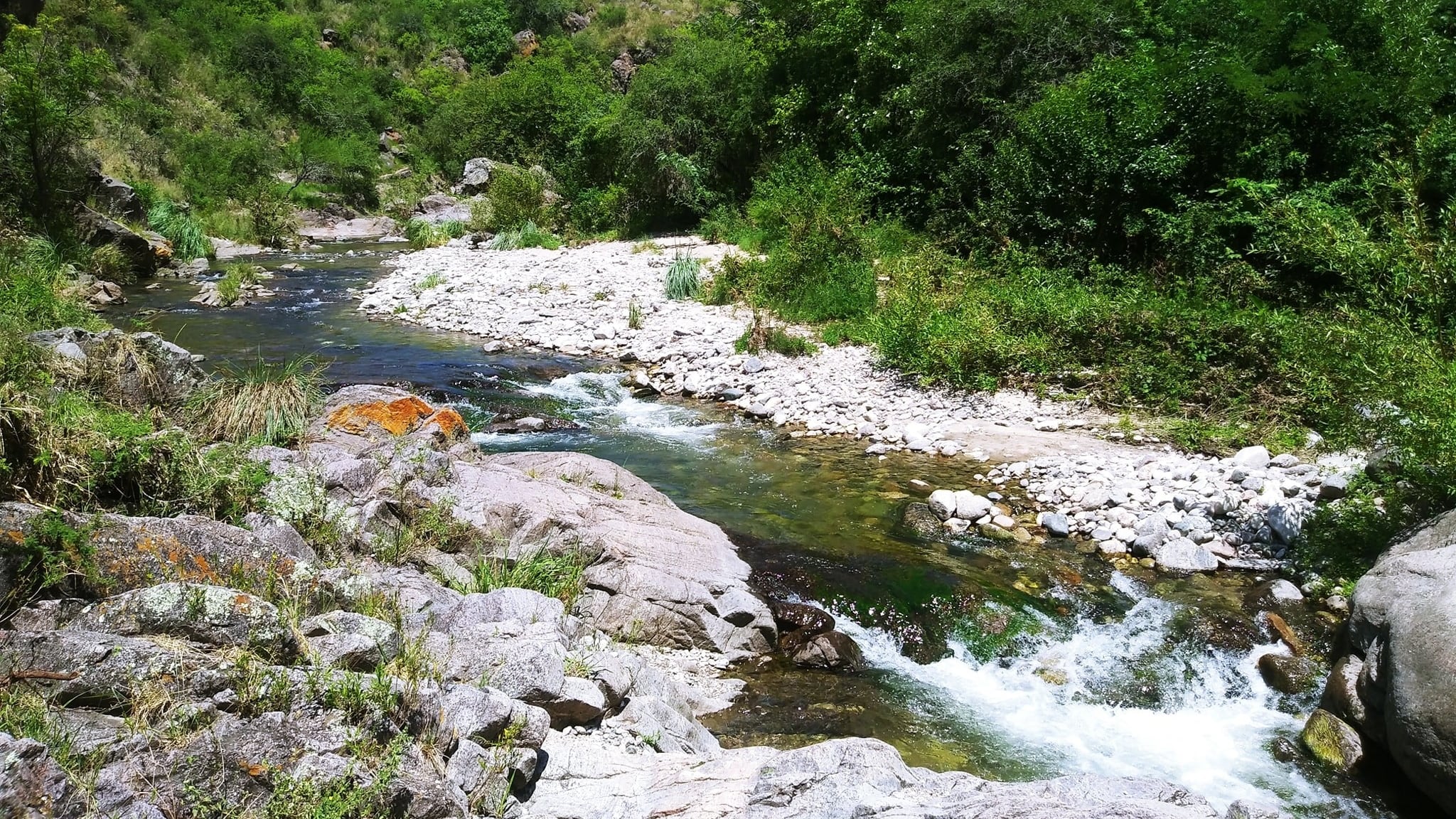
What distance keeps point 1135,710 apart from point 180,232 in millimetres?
24169

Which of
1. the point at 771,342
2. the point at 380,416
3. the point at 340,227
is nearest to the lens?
the point at 380,416

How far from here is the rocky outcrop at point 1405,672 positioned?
4.44m

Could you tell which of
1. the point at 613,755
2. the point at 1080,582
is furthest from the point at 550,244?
the point at 613,755

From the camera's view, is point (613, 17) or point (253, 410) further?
point (613, 17)

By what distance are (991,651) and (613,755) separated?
3.23m

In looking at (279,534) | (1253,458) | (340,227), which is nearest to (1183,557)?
(1253,458)

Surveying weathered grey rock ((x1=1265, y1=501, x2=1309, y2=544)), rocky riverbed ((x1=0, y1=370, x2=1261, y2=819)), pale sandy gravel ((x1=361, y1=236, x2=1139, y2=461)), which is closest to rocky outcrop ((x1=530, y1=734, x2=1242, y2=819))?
rocky riverbed ((x1=0, y1=370, x2=1261, y2=819))

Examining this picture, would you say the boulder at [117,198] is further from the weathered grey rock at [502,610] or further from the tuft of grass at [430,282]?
the weathered grey rock at [502,610]

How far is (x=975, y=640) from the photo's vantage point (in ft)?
20.7

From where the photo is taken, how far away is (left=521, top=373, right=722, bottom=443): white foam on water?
422 inches

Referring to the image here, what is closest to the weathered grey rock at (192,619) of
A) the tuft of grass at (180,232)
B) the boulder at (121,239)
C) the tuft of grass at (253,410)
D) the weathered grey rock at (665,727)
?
the weathered grey rock at (665,727)

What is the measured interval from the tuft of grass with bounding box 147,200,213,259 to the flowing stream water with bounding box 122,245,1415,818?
15714 millimetres

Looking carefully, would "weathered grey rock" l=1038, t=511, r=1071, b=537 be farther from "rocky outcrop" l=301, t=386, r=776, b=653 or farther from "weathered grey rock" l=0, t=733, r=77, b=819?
"weathered grey rock" l=0, t=733, r=77, b=819

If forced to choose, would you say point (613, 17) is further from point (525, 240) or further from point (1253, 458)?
point (1253, 458)
